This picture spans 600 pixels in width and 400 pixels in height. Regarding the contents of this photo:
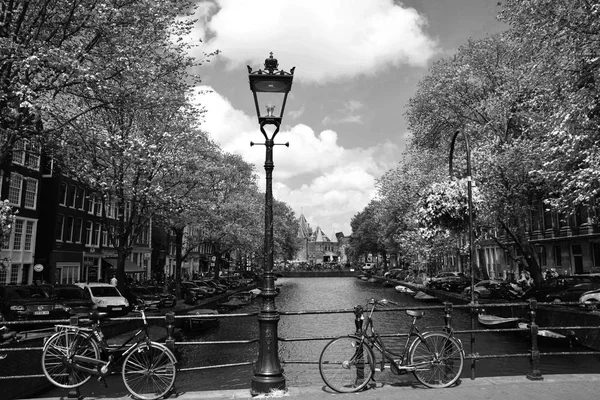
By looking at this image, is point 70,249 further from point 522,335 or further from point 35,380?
point 522,335

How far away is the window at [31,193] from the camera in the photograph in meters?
36.0

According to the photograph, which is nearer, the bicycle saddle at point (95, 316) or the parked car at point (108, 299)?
the bicycle saddle at point (95, 316)

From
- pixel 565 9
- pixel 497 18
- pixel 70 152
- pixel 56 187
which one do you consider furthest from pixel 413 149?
pixel 56 187

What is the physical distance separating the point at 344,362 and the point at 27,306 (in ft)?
57.9

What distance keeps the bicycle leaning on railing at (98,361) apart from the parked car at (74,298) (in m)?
14.9

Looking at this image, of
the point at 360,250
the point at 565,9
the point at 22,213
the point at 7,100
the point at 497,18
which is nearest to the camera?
the point at 7,100

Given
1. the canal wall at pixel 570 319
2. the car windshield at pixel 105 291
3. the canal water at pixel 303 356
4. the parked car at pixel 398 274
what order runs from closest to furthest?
the canal water at pixel 303 356 < the canal wall at pixel 570 319 < the car windshield at pixel 105 291 < the parked car at pixel 398 274

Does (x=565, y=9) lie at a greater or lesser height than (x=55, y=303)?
greater

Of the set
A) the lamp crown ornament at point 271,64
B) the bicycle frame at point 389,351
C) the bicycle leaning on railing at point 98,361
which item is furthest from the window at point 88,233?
the bicycle frame at point 389,351

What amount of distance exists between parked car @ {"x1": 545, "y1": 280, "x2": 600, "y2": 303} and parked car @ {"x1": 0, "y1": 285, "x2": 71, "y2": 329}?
86.6 ft

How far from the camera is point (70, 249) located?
41.8m

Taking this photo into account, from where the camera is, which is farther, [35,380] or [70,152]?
[70,152]

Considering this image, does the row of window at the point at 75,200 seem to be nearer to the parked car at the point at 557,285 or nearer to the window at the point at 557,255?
the parked car at the point at 557,285

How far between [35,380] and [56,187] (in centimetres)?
3071
